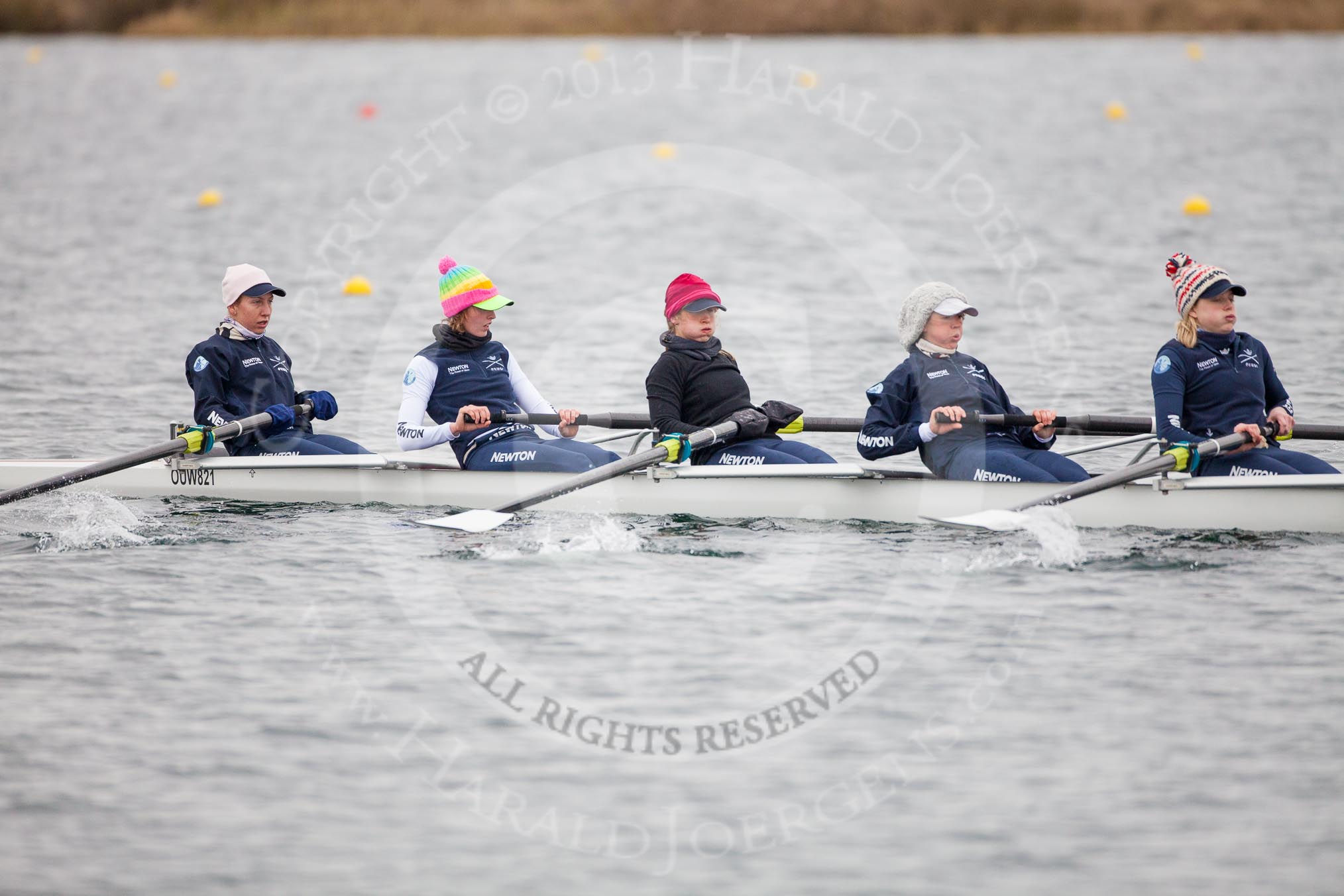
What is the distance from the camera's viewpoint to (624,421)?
36.7ft

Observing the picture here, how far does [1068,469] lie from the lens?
10.3m

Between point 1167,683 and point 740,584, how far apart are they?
255 centimetres

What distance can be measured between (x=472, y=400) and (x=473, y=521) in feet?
3.62

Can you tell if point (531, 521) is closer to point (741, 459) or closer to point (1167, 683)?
point (741, 459)

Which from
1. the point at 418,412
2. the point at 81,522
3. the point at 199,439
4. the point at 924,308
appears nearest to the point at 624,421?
the point at 418,412

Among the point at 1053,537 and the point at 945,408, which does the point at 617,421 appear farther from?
the point at 1053,537

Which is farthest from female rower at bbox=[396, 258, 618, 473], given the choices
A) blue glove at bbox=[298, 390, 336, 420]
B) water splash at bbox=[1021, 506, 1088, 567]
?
water splash at bbox=[1021, 506, 1088, 567]

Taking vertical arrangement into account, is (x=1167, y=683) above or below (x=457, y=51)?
below

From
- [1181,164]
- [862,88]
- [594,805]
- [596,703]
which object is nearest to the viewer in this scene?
[594,805]

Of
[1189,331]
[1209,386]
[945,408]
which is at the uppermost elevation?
[1189,331]

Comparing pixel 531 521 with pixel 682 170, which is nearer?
pixel 531 521

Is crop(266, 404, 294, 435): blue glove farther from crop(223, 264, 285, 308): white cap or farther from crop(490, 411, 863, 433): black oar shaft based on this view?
crop(490, 411, 863, 433): black oar shaft

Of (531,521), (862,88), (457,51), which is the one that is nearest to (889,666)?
(531,521)

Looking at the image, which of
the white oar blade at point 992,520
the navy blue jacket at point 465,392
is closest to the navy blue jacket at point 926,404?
the white oar blade at point 992,520
